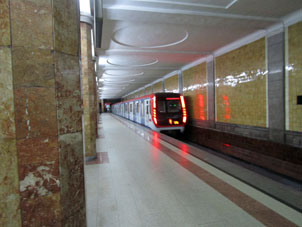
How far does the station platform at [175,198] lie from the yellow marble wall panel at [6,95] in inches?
62.5

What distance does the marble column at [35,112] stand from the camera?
132 cm

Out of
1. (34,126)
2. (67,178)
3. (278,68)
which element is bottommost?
(67,178)

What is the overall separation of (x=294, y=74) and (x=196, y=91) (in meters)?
6.47

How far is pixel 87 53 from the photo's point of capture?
523 cm

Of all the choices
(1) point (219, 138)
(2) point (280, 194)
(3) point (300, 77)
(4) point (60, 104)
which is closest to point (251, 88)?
(3) point (300, 77)

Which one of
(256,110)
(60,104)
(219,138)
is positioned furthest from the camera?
(219,138)

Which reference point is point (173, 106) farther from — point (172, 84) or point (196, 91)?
point (172, 84)

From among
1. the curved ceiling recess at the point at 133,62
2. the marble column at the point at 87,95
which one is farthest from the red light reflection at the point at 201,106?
the marble column at the point at 87,95

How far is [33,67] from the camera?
1.36m

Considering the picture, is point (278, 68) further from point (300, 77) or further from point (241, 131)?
point (241, 131)

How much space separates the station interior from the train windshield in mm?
252

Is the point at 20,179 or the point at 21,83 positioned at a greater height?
the point at 21,83

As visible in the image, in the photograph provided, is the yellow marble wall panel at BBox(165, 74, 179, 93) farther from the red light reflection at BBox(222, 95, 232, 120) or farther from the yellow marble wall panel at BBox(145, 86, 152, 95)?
the red light reflection at BBox(222, 95, 232, 120)

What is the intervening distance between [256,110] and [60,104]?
7645mm
